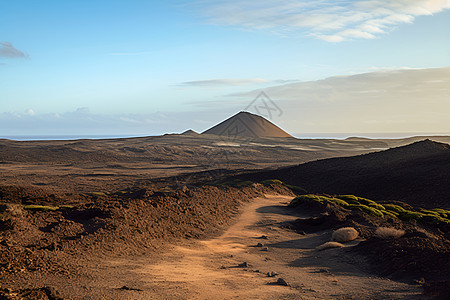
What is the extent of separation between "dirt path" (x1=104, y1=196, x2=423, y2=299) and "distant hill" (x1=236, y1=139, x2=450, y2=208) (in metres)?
20.8

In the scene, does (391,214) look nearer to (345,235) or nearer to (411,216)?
(411,216)

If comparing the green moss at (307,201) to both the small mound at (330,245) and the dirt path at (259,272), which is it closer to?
the dirt path at (259,272)

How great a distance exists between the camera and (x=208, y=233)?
17.3 m

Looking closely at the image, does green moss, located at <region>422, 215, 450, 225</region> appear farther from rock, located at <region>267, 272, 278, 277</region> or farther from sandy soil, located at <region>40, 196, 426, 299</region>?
rock, located at <region>267, 272, 278, 277</region>

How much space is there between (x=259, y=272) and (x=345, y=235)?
18.4 feet

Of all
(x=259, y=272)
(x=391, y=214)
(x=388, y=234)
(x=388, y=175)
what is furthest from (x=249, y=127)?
(x=259, y=272)

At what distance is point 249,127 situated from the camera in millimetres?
178500

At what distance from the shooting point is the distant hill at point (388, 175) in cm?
3381

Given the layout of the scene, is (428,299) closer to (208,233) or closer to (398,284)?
(398,284)

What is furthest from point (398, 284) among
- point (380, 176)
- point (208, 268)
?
point (380, 176)

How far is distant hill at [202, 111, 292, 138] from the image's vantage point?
573 ft

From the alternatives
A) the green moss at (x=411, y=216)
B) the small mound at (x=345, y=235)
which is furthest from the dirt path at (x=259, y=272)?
the green moss at (x=411, y=216)

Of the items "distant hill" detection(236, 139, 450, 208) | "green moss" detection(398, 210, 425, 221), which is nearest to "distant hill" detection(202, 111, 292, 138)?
"distant hill" detection(236, 139, 450, 208)

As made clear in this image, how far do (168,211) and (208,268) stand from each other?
21.8 feet
